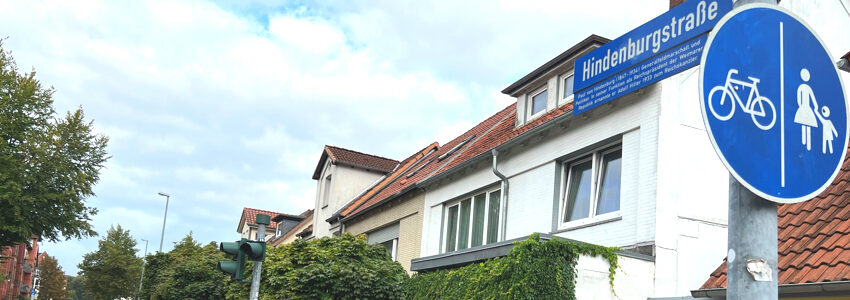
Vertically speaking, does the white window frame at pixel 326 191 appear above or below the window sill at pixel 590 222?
above

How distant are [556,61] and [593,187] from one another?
3226 mm

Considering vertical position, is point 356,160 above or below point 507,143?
above

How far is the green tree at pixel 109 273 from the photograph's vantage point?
59344mm

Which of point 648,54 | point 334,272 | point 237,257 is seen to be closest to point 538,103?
point 334,272

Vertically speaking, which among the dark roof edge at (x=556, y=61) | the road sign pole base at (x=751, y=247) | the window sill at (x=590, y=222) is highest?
the dark roof edge at (x=556, y=61)

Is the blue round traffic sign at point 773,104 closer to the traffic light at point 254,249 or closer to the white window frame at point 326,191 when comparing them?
the traffic light at point 254,249

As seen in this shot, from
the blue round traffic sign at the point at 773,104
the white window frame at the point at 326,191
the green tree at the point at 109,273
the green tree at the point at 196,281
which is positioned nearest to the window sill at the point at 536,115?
the blue round traffic sign at the point at 773,104

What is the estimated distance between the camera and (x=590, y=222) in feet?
38.9

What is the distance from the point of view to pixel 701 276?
1047cm

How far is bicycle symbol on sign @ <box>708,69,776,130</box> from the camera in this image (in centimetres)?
285

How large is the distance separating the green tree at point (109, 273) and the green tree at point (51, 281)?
35189 mm

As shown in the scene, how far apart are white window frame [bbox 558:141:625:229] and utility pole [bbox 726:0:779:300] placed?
8.48 metres

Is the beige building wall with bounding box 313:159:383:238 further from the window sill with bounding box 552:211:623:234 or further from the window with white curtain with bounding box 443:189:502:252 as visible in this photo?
the window sill with bounding box 552:211:623:234

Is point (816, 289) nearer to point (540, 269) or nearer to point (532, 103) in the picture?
point (540, 269)
